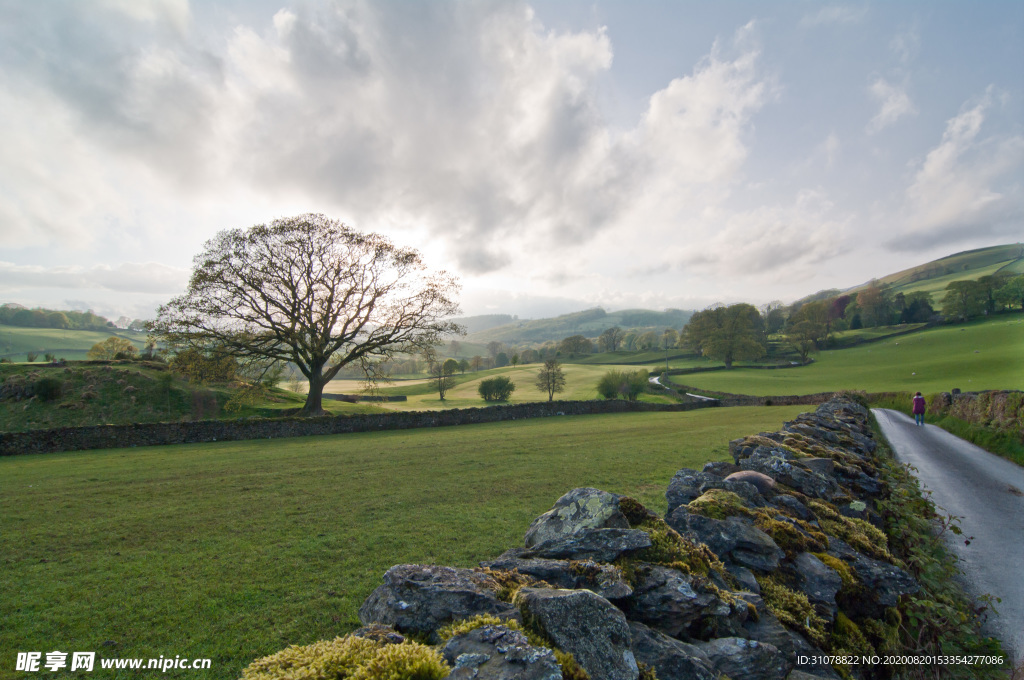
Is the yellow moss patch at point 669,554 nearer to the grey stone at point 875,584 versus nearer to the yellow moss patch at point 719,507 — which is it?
the yellow moss patch at point 719,507

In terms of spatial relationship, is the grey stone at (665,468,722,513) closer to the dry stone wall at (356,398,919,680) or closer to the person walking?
the dry stone wall at (356,398,919,680)

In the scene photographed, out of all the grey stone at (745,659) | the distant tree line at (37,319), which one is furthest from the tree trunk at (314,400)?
the distant tree line at (37,319)

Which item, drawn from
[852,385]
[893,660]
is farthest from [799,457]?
[852,385]

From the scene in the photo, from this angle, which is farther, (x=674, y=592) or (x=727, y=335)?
(x=727, y=335)

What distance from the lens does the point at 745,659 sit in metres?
3.22

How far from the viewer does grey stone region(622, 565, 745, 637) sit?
3.38 meters

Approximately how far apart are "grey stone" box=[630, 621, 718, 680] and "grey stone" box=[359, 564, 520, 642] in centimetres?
97

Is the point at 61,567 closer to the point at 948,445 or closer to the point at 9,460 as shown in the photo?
the point at 9,460

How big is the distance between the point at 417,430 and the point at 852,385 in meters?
50.5

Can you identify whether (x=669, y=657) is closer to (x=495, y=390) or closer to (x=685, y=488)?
(x=685, y=488)

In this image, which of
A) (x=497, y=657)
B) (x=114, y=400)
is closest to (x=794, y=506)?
(x=497, y=657)

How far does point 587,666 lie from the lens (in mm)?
2596

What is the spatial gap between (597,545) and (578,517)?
0.43 meters

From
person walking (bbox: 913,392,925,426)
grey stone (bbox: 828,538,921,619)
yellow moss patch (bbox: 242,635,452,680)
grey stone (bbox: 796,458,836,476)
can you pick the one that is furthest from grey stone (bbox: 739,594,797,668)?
person walking (bbox: 913,392,925,426)
